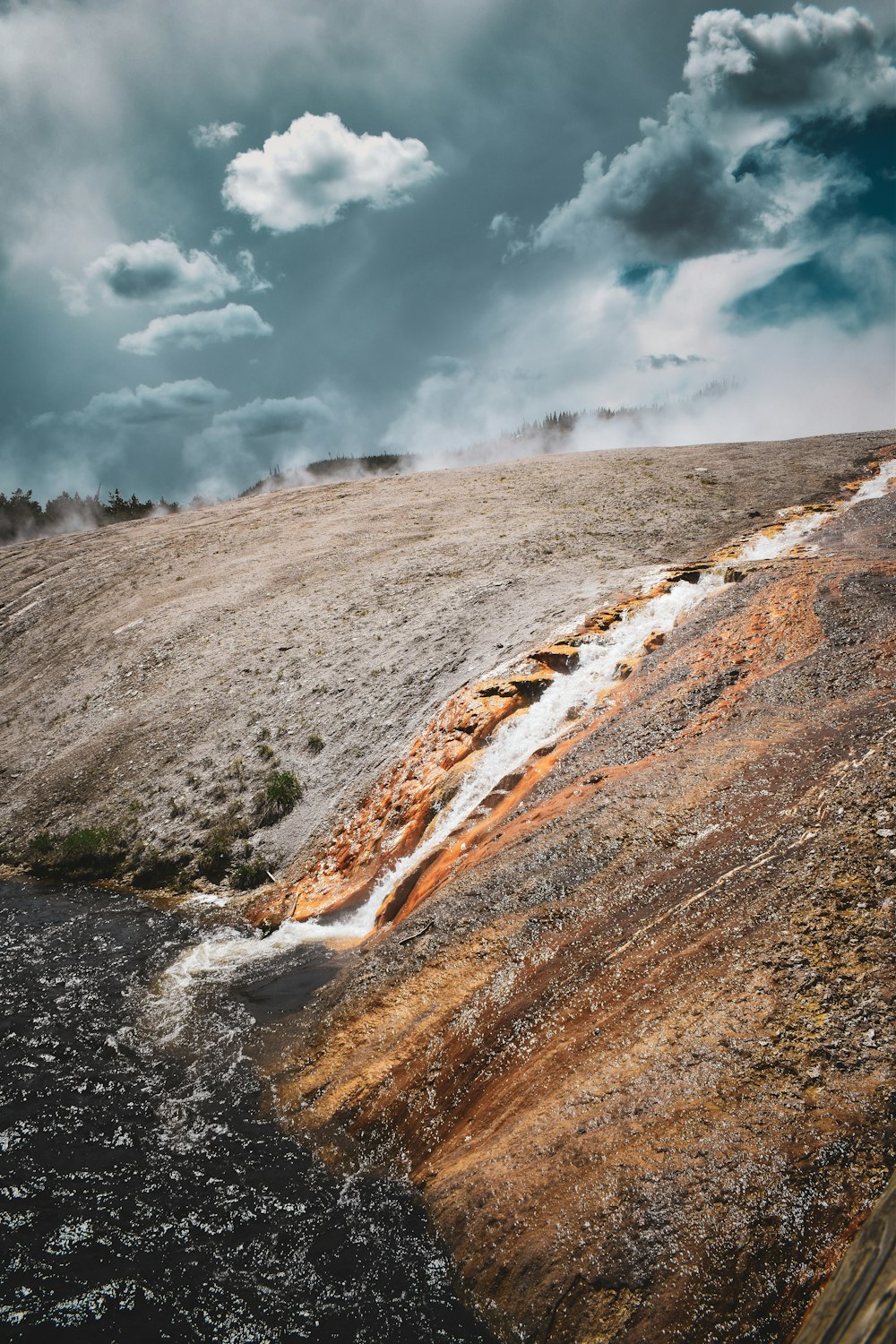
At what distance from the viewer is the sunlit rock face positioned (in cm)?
448

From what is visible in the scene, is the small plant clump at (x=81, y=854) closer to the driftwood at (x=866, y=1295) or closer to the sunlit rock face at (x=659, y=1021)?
the sunlit rock face at (x=659, y=1021)

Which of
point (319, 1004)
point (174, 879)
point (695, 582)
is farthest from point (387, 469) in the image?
point (319, 1004)

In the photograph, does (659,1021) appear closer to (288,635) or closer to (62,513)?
(288,635)

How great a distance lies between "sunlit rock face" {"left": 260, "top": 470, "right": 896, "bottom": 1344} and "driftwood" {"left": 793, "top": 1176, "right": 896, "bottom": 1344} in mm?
1405

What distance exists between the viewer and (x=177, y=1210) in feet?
21.9

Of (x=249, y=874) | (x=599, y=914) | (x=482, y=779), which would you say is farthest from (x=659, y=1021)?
(x=249, y=874)

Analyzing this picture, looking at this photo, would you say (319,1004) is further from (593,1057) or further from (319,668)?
(319,668)

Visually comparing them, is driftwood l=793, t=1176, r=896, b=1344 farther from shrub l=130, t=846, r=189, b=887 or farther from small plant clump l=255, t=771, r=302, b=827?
shrub l=130, t=846, r=189, b=887

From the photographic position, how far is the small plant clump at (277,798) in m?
16.0

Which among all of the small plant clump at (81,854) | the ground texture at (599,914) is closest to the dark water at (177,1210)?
the ground texture at (599,914)

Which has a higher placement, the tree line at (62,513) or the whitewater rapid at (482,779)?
the tree line at (62,513)

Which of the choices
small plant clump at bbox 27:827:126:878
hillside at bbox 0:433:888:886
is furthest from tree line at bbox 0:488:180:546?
small plant clump at bbox 27:827:126:878

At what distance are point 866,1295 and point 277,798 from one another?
15.0 meters

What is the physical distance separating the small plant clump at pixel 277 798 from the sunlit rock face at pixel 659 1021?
5700mm
